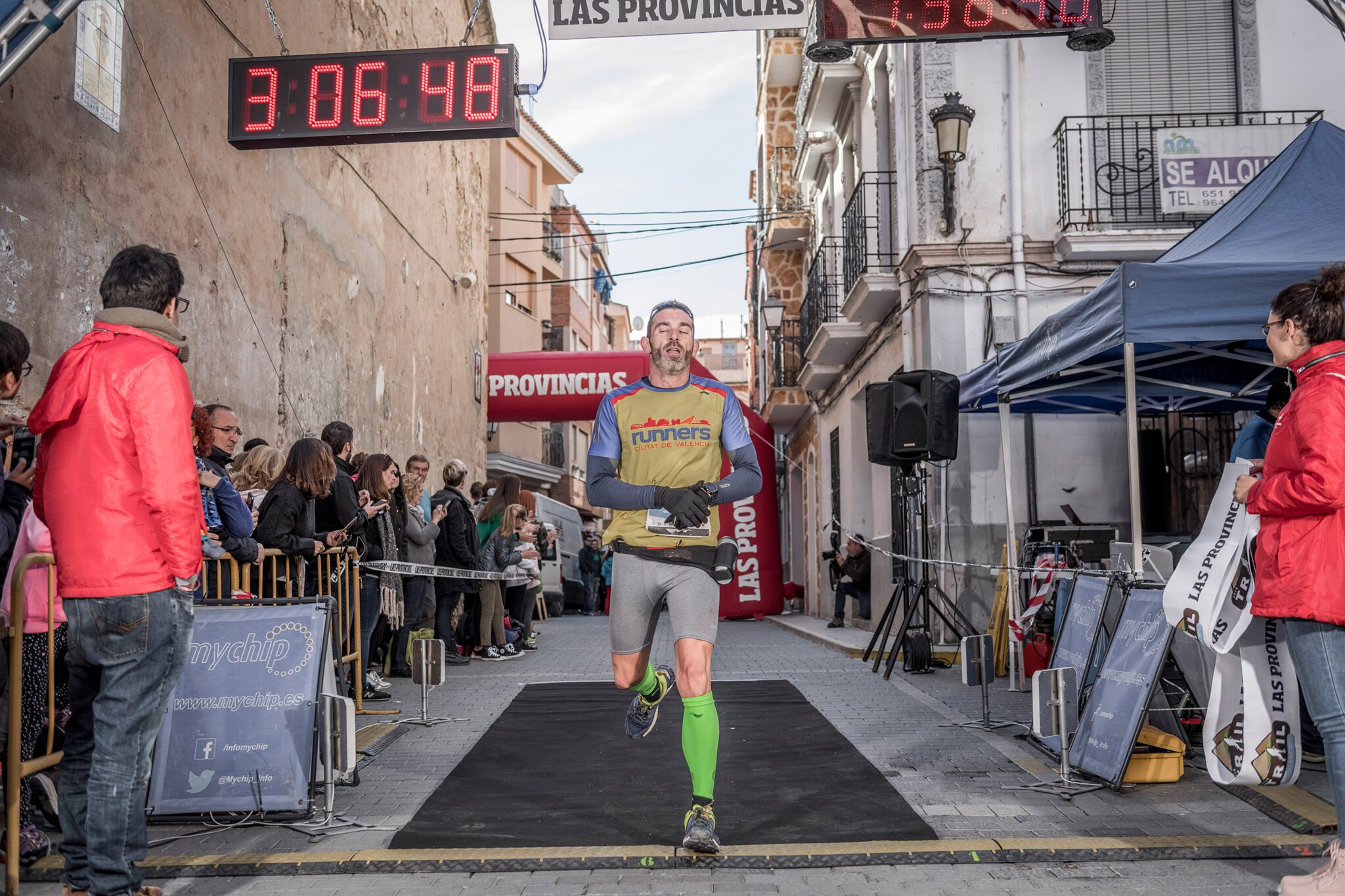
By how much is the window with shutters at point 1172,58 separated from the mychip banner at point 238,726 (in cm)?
1140

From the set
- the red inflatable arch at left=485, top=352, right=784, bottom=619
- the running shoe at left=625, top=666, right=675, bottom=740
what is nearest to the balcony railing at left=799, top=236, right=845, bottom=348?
the red inflatable arch at left=485, top=352, right=784, bottom=619

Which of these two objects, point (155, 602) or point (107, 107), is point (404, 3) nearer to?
point (107, 107)

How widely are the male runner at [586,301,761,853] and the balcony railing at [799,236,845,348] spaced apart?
13.2m

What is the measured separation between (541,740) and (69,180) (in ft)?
14.9

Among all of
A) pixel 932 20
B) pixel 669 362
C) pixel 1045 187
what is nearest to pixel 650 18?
pixel 932 20

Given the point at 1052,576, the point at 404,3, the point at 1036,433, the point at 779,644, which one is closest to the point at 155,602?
the point at 1052,576

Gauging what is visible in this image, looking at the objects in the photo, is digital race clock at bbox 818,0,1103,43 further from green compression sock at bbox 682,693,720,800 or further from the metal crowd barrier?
the metal crowd barrier

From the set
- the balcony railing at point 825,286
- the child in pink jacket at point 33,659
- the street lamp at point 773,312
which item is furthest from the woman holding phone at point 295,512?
the street lamp at point 773,312

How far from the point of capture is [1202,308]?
6680mm

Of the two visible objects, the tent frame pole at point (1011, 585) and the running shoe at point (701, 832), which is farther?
the tent frame pole at point (1011, 585)

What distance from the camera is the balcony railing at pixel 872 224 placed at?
15.4 meters

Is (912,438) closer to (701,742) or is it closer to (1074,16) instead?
(1074,16)

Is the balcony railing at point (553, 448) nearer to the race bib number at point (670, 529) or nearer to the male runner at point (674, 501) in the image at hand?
the male runner at point (674, 501)

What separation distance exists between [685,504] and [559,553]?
2262cm
